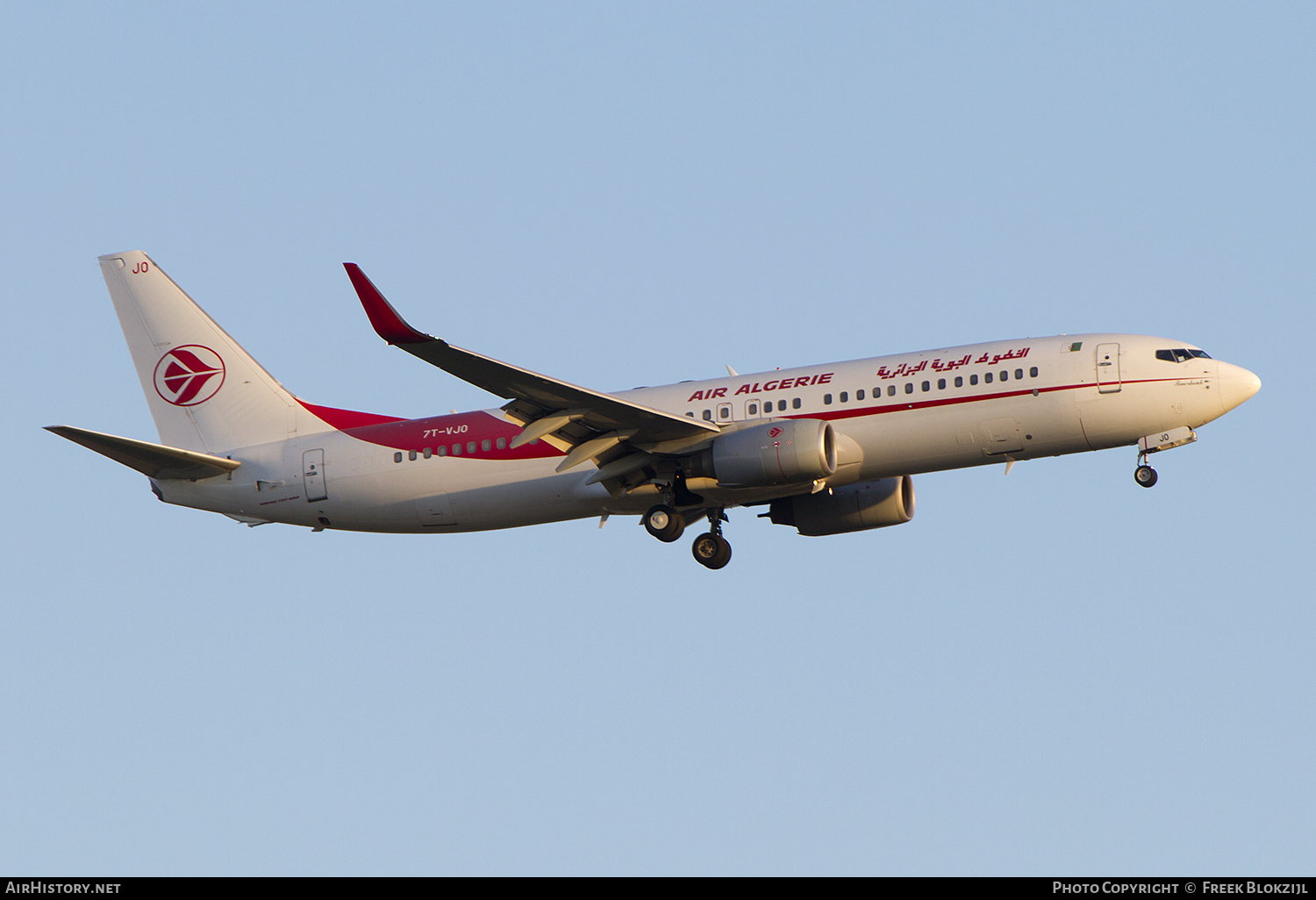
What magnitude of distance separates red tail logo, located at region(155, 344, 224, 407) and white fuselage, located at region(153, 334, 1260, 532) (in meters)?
2.69

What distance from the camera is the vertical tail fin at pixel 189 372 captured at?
142 feet

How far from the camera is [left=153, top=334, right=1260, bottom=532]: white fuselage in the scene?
36281 millimetres

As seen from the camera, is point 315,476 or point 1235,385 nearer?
point 1235,385

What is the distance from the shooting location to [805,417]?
37.5 m

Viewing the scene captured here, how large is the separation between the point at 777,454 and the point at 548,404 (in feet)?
18.0

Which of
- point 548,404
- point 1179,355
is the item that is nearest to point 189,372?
point 548,404

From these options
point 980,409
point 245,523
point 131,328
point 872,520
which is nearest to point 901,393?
point 980,409

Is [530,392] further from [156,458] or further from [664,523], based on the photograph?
[156,458]

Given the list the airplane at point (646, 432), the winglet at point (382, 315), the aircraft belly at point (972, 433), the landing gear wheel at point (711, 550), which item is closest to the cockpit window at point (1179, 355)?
the airplane at point (646, 432)

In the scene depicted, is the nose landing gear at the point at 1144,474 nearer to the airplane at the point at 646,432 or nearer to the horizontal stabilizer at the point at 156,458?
the airplane at the point at 646,432

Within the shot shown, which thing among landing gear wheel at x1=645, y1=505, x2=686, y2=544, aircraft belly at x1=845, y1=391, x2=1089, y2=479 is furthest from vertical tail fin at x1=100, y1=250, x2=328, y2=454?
aircraft belly at x1=845, y1=391, x2=1089, y2=479

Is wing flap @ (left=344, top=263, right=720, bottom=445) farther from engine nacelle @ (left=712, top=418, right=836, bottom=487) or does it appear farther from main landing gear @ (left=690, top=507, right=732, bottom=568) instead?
main landing gear @ (left=690, top=507, right=732, bottom=568)

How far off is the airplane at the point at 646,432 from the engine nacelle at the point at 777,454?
0.05m
